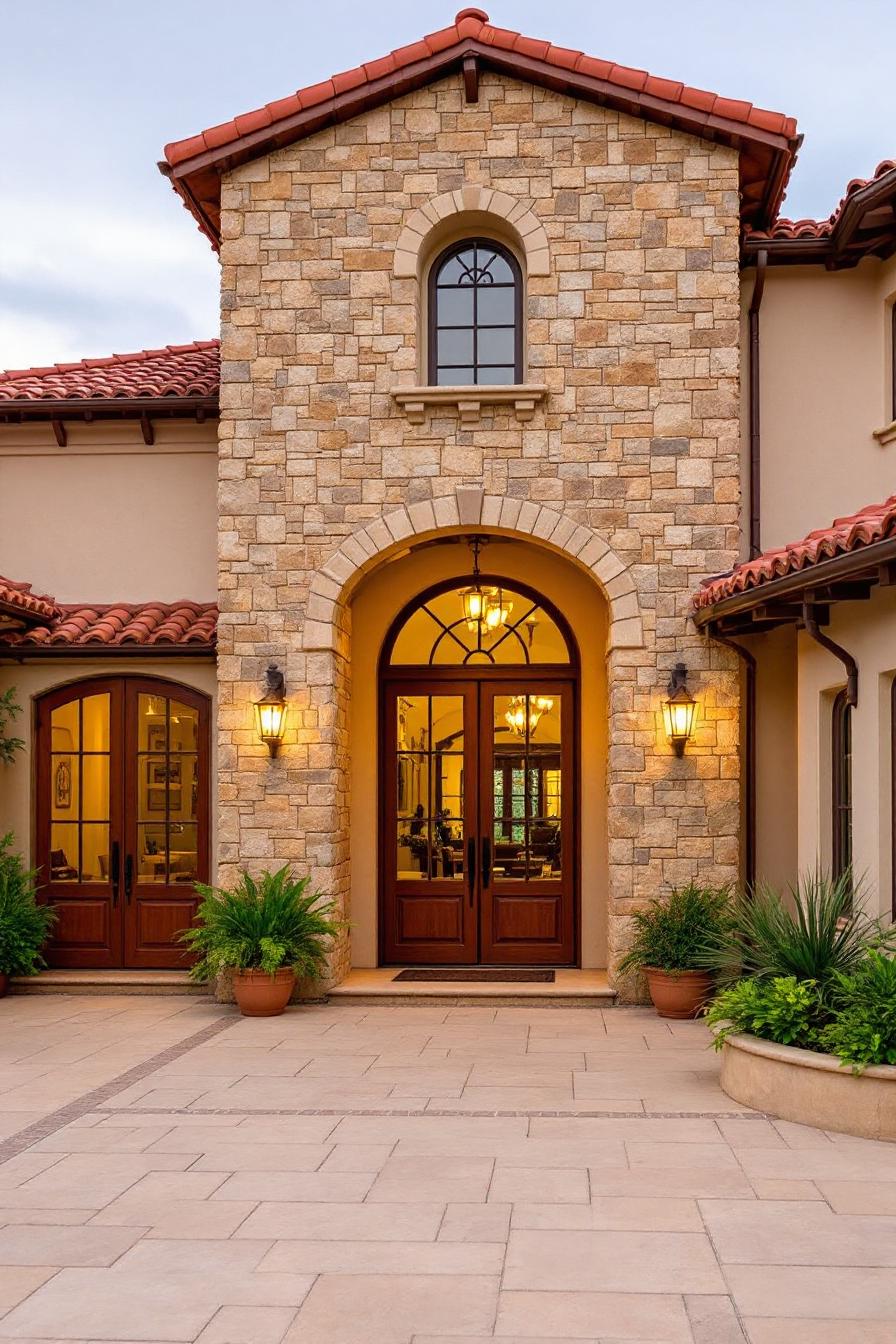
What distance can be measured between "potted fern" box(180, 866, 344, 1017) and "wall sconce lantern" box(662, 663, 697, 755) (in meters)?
3.23

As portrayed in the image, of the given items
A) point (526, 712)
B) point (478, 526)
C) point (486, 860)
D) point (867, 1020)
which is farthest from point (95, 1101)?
point (526, 712)

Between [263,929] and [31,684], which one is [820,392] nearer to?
[263,929]

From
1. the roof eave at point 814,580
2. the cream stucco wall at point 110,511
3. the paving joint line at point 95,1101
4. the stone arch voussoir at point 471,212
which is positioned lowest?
the paving joint line at point 95,1101

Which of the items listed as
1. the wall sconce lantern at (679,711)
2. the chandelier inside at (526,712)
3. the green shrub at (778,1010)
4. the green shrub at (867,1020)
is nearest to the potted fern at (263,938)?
the chandelier inside at (526,712)

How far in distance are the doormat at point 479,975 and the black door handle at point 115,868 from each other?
2.73 m

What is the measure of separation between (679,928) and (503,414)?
4.52 metres

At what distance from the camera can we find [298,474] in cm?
1107

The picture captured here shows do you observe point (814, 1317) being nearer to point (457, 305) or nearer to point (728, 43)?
point (457, 305)

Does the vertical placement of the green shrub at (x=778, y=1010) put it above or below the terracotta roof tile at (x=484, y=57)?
below

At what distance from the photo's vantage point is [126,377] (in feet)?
43.0

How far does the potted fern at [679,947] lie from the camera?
10203 mm

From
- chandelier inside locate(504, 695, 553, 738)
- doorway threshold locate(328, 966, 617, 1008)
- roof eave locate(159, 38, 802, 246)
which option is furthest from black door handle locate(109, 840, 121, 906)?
roof eave locate(159, 38, 802, 246)

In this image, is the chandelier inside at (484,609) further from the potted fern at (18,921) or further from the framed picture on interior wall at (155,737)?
the potted fern at (18,921)

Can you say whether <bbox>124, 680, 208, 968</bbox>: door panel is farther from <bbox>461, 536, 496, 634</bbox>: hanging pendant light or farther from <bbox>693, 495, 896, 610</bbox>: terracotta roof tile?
<bbox>693, 495, 896, 610</bbox>: terracotta roof tile
